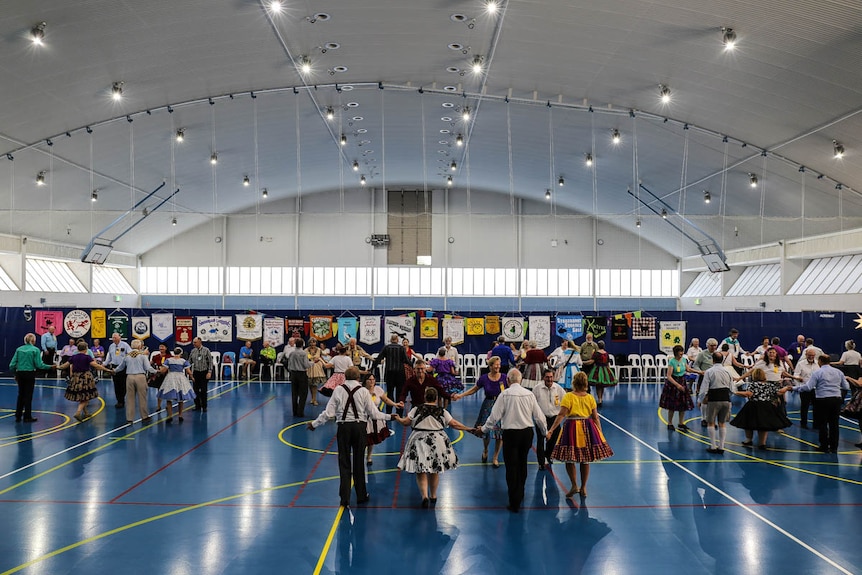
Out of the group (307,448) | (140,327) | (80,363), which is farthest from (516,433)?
(140,327)

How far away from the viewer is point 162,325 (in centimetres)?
2225

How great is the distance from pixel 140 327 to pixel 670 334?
731 inches

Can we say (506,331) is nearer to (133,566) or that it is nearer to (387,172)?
(387,172)

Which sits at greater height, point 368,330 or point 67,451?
point 368,330

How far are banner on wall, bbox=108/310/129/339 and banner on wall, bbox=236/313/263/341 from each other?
3.88 m

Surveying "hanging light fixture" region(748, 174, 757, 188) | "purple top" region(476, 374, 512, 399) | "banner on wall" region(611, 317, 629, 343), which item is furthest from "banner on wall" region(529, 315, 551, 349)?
"purple top" region(476, 374, 512, 399)

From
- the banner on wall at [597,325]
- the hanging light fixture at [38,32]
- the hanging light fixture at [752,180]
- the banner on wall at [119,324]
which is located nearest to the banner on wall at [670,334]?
the banner on wall at [597,325]

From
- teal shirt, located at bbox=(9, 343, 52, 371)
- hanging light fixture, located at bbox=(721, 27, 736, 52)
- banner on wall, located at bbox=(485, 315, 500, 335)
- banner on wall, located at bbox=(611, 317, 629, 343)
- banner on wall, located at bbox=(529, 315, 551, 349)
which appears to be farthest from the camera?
banner on wall, located at bbox=(611, 317, 629, 343)

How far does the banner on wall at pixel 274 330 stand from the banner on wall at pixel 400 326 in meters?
3.61

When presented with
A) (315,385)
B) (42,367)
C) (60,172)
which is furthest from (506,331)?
(60,172)

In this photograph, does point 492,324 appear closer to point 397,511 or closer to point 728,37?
point 728,37

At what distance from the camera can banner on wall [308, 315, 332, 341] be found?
72.5ft

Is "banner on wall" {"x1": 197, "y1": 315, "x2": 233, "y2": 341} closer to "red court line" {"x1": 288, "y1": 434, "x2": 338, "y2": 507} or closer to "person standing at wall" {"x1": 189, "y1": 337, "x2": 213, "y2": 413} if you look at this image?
"person standing at wall" {"x1": 189, "y1": 337, "x2": 213, "y2": 413}

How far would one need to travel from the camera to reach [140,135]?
2311 centimetres
